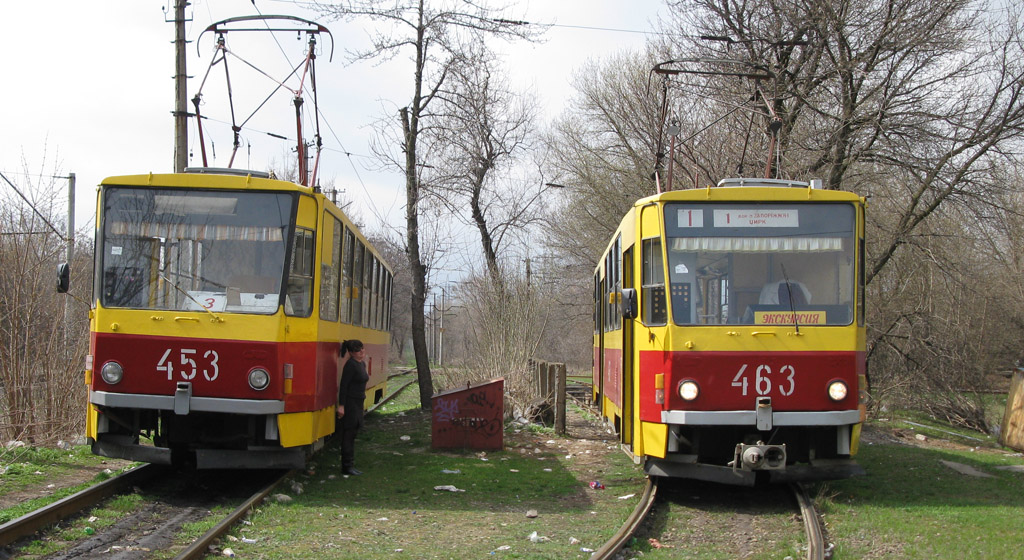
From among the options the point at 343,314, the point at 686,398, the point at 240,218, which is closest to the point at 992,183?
the point at 686,398

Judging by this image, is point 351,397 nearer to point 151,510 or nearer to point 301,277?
point 301,277

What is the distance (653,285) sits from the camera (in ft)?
29.8

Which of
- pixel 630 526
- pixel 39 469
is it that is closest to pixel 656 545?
pixel 630 526

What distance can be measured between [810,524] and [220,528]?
480 cm

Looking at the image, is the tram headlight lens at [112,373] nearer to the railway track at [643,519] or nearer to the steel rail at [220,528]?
the steel rail at [220,528]

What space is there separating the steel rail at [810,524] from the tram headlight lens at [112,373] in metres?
6.35

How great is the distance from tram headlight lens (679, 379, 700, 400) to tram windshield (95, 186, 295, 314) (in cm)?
399

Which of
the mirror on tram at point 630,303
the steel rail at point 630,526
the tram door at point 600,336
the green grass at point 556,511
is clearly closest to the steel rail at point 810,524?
the green grass at point 556,511

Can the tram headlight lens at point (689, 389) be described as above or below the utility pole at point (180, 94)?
below

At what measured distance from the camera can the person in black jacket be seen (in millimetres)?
10641

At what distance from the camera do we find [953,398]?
763 inches

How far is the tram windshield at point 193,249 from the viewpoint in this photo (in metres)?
8.91

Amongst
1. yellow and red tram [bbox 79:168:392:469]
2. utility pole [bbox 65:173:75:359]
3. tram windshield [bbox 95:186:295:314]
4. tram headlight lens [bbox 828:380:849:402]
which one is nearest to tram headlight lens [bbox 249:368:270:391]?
yellow and red tram [bbox 79:168:392:469]

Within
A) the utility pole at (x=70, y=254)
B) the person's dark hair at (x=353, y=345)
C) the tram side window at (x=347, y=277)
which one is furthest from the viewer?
the utility pole at (x=70, y=254)
